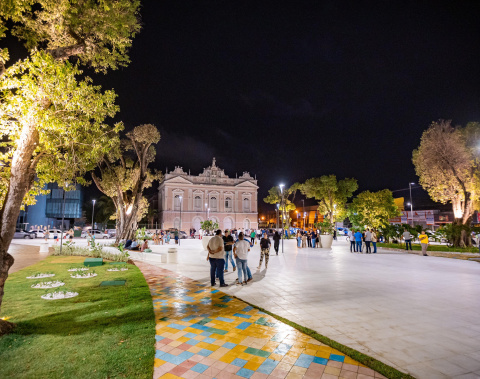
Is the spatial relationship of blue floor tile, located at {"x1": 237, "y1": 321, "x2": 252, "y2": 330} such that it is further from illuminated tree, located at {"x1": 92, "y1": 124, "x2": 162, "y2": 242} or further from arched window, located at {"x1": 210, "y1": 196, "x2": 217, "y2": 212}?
arched window, located at {"x1": 210, "y1": 196, "x2": 217, "y2": 212}

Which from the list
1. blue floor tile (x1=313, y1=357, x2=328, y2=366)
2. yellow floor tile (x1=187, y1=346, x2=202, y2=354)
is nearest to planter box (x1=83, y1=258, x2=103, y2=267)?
yellow floor tile (x1=187, y1=346, x2=202, y2=354)

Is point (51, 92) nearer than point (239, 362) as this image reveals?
No

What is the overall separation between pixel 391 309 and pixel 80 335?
596cm

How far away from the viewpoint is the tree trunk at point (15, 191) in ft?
14.6

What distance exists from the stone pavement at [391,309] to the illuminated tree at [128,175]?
37.9 feet

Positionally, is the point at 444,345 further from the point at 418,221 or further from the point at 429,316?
the point at 418,221

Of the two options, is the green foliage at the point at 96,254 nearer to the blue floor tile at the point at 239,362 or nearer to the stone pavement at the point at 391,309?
the stone pavement at the point at 391,309

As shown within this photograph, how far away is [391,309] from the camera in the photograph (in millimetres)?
5660

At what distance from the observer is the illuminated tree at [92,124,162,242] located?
19141 mm

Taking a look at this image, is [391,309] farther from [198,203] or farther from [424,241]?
[198,203]

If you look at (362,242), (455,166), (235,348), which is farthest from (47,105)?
(455,166)

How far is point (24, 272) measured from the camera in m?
9.82

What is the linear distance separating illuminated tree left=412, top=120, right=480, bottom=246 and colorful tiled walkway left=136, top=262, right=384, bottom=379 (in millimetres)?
20912

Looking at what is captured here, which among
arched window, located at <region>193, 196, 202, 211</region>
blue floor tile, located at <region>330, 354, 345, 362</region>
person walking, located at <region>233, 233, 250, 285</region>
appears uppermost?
arched window, located at <region>193, 196, 202, 211</region>
